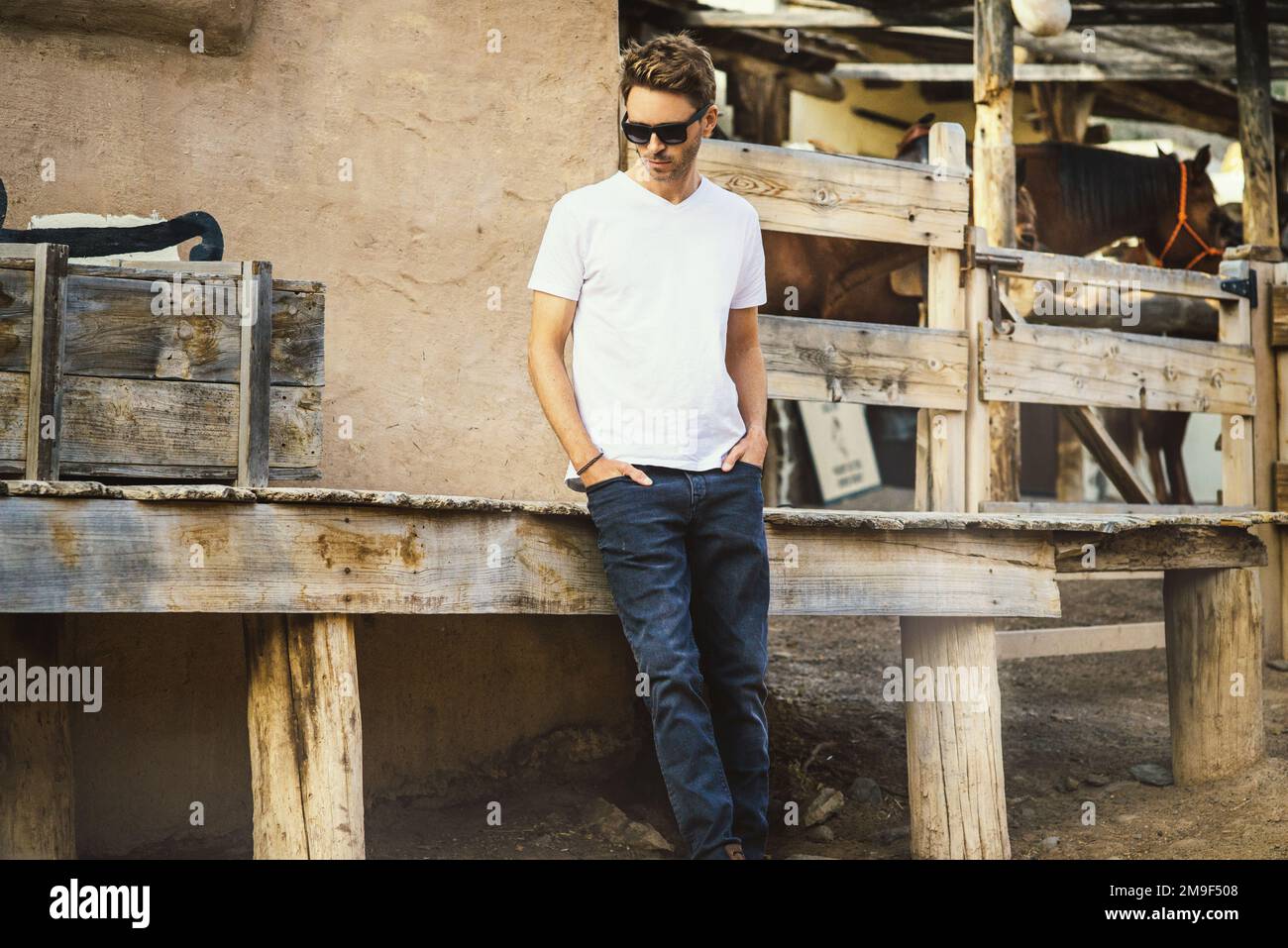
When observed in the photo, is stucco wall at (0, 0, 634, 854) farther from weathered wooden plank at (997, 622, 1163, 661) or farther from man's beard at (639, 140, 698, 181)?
weathered wooden plank at (997, 622, 1163, 661)

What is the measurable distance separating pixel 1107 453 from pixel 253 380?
4.25 m

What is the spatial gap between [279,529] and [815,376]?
2.49m

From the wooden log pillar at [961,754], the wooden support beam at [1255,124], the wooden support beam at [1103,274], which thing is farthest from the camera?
the wooden support beam at [1255,124]

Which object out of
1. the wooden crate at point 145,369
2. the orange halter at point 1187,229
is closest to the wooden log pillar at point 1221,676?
the wooden crate at point 145,369

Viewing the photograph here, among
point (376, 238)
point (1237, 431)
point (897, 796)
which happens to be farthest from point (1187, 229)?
point (376, 238)

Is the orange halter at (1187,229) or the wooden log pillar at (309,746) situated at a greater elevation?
the orange halter at (1187,229)

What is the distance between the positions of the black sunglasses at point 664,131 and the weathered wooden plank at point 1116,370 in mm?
2544

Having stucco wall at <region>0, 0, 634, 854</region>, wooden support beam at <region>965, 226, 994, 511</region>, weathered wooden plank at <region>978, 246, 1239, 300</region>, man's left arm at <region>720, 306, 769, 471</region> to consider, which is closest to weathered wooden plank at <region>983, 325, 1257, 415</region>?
wooden support beam at <region>965, 226, 994, 511</region>

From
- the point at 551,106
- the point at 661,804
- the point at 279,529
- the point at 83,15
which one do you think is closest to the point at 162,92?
the point at 83,15

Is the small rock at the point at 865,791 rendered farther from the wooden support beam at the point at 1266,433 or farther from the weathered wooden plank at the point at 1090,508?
the wooden support beam at the point at 1266,433

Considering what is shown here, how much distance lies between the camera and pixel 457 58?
15.1ft

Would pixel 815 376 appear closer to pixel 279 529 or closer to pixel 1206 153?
pixel 279 529

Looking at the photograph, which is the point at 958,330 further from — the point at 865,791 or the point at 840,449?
the point at 840,449

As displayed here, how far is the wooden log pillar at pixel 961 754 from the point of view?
156 inches
